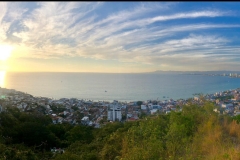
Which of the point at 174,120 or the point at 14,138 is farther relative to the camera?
the point at 14,138

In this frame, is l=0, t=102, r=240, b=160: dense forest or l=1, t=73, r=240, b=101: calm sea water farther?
l=1, t=73, r=240, b=101: calm sea water

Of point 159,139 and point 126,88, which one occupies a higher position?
point 159,139

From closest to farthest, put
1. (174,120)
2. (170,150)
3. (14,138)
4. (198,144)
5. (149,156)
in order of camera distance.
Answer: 1. (149,156)
2. (170,150)
3. (198,144)
4. (174,120)
5. (14,138)

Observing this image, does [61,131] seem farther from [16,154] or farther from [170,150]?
[170,150]

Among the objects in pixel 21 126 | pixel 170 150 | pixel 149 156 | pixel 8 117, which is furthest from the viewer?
pixel 8 117

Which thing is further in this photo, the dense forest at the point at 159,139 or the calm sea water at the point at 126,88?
the calm sea water at the point at 126,88

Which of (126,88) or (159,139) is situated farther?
(126,88)

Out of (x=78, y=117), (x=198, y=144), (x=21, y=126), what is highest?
(x=198, y=144)

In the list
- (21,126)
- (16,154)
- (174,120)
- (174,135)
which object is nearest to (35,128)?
(21,126)
